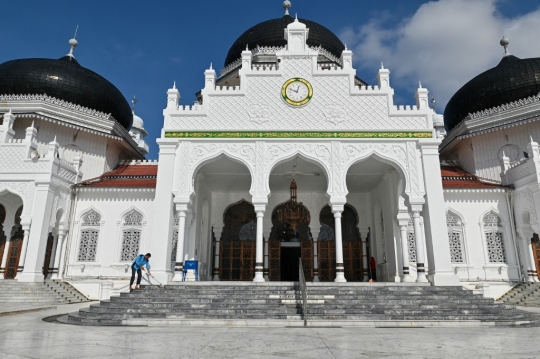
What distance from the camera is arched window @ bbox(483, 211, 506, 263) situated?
15367 mm

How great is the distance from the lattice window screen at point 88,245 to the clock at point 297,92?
9941 mm

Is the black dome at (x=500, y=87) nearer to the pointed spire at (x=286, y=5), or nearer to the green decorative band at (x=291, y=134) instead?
the green decorative band at (x=291, y=134)

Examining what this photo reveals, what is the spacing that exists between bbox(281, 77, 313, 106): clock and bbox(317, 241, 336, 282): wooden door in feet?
20.8

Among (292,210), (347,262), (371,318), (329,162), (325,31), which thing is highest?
(325,31)

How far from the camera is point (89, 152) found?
19.2 m

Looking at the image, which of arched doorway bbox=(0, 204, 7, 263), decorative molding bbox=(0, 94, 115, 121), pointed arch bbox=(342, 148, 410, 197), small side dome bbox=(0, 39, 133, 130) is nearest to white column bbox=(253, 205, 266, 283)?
pointed arch bbox=(342, 148, 410, 197)

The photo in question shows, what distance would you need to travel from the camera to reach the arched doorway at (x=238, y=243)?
1586 centimetres

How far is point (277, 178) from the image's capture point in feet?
50.1

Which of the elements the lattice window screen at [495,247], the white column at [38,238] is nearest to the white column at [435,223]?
the lattice window screen at [495,247]

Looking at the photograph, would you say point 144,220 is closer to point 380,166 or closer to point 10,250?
point 10,250

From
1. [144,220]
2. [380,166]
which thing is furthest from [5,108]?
[380,166]

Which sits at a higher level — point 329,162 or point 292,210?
point 329,162

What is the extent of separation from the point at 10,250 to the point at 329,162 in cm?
1387

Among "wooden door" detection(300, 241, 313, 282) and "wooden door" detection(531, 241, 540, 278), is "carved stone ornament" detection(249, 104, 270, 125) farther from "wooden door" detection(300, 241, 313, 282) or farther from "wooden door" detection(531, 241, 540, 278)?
"wooden door" detection(531, 241, 540, 278)
